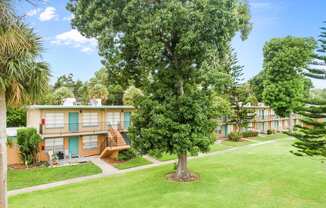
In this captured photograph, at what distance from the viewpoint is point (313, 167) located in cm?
1952

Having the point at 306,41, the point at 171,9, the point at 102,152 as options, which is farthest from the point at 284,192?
the point at 306,41

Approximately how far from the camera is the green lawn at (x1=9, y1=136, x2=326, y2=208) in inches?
502

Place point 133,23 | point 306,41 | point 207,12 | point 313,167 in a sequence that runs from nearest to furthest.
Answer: point 207,12, point 133,23, point 313,167, point 306,41

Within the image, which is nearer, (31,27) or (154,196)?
(31,27)

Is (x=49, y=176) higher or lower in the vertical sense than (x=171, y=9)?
lower

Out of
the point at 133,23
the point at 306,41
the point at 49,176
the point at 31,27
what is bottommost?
the point at 49,176

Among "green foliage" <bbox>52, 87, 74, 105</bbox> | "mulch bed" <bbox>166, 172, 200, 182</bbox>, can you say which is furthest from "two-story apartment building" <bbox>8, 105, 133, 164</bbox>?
"green foliage" <bbox>52, 87, 74, 105</bbox>

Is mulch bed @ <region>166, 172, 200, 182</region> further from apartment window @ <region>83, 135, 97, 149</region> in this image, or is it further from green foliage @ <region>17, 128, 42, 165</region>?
green foliage @ <region>17, 128, 42, 165</region>

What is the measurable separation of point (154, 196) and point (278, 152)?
17150 millimetres

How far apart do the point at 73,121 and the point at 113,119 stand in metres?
4.09

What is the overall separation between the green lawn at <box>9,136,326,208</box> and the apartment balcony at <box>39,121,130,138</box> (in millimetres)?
7554

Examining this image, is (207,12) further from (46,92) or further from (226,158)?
(226,158)

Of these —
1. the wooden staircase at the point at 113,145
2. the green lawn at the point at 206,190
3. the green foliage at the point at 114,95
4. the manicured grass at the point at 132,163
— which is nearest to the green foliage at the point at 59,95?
the green foliage at the point at 114,95

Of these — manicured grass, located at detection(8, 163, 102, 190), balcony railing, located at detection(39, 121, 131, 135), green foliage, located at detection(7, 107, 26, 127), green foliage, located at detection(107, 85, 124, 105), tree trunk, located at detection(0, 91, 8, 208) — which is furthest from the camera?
green foliage, located at detection(107, 85, 124, 105)
